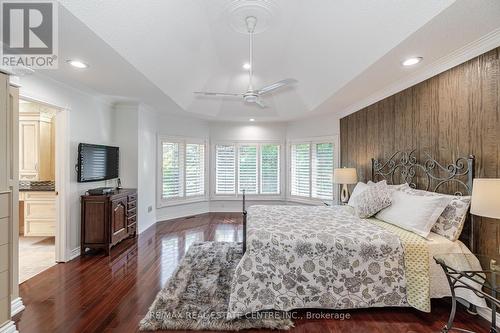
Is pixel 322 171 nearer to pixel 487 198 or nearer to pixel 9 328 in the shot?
pixel 487 198

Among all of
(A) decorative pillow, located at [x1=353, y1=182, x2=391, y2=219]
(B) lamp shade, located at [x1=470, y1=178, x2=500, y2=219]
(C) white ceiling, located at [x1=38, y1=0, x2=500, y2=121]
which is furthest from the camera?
(A) decorative pillow, located at [x1=353, y1=182, x2=391, y2=219]

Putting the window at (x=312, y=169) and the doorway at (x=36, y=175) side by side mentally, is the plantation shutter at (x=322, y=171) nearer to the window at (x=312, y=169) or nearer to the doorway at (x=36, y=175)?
the window at (x=312, y=169)

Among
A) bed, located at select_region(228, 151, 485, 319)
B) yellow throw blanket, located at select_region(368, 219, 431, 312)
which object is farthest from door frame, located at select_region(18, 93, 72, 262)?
yellow throw blanket, located at select_region(368, 219, 431, 312)

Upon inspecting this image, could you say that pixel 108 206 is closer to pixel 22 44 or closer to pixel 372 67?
pixel 22 44

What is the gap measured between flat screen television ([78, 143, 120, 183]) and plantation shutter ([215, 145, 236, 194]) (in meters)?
2.82

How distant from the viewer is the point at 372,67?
3.07 m

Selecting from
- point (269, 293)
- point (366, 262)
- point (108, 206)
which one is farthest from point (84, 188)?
point (366, 262)

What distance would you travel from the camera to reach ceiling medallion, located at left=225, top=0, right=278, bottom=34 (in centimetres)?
262

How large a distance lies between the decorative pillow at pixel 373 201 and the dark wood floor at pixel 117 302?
113cm

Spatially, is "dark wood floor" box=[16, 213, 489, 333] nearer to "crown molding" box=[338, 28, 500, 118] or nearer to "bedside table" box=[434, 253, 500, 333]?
"bedside table" box=[434, 253, 500, 333]

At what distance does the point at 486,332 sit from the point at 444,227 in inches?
36.7

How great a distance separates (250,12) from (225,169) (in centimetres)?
475

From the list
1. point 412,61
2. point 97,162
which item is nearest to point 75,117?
point 97,162

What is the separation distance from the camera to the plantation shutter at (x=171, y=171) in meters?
6.05
